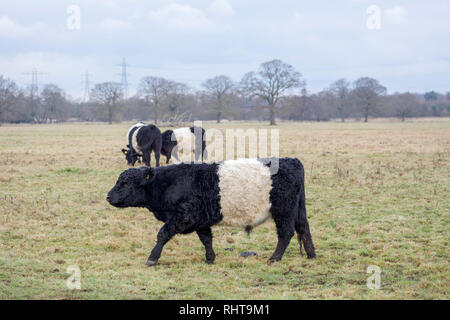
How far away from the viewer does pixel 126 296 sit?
17.1 feet

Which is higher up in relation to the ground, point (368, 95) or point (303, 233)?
point (368, 95)

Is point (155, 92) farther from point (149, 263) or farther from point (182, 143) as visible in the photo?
point (149, 263)

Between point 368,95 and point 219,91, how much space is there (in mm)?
27683

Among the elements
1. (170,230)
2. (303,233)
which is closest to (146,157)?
(170,230)

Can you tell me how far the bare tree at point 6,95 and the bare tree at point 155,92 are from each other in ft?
64.9

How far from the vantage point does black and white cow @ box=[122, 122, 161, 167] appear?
57.6 feet

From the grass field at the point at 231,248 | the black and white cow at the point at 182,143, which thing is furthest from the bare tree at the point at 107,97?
the grass field at the point at 231,248

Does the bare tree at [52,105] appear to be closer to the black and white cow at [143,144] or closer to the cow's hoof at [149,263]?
the black and white cow at [143,144]

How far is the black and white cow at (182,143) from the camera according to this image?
19203 millimetres

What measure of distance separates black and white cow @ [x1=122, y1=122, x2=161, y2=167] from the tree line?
120ft

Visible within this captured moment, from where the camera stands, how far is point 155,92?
71.8m

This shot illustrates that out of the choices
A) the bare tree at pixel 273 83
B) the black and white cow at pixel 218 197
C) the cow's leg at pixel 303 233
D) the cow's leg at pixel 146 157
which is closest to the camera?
the black and white cow at pixel 218 197
